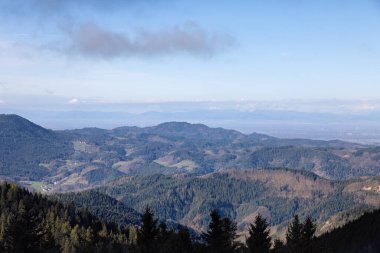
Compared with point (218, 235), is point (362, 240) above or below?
below

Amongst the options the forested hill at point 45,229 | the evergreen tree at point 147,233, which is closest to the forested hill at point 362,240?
the evergreen tree at point 147,233

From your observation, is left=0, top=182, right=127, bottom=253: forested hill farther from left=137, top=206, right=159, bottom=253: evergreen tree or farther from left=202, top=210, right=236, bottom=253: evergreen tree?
left=202, top=210, right=236, bottom=253: evergreen tree

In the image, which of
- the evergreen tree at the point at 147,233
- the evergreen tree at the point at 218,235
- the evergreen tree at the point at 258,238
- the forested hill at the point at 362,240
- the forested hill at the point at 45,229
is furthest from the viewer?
the forested hill at the point at 362,240

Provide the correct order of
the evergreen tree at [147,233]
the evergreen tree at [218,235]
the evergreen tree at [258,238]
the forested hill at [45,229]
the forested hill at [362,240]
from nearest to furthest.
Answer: the evergreen tree at [258,238] < the evergreen tree at [218,235] < the evergreen tree at [147,233] < the forested hill at [45,229] < the forested hill at [362,240]

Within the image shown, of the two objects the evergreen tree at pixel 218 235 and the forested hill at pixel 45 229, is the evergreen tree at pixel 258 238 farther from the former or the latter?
the forested hill at pixel 45 229

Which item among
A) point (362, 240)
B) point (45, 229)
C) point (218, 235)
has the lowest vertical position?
point (45, 229)

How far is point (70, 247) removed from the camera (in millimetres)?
107562

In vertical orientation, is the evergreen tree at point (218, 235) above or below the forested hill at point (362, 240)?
above

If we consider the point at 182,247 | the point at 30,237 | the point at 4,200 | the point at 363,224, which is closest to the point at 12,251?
the point at 30,237

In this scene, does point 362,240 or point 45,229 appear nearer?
point 362,240

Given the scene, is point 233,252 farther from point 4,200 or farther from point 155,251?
point 4,200

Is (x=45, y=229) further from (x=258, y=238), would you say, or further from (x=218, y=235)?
(x=258, y=238)

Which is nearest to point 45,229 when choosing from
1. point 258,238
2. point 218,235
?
point 218,235

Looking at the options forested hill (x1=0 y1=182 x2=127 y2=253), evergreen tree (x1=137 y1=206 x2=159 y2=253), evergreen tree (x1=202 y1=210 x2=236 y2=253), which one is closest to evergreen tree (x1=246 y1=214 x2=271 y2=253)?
evergreen tree (x1=202 y1=210 x2=236 y2=253)
